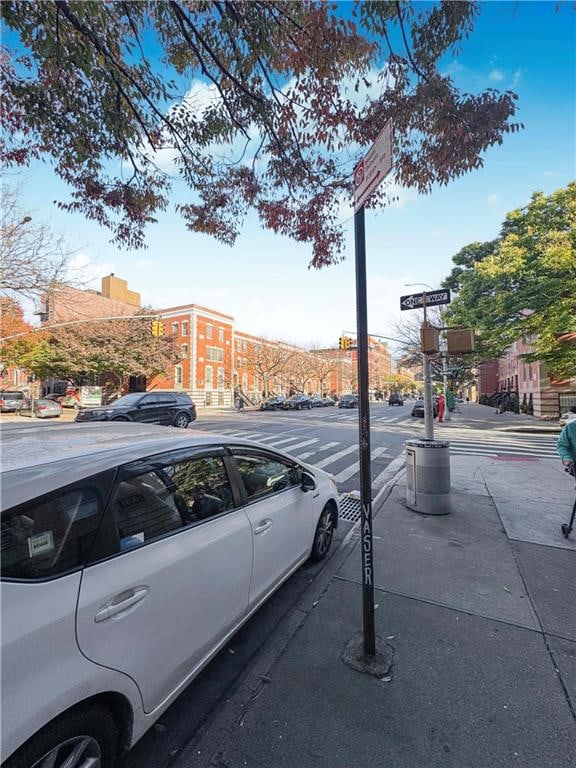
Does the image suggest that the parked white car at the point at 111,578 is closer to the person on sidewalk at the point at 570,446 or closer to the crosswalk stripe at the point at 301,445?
the person on sidewalk at the point at 570,446

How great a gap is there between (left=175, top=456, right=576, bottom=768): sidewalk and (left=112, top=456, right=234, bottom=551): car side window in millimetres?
1160

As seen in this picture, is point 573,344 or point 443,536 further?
point 573,344

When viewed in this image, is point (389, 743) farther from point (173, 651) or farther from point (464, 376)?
point (464, 376)

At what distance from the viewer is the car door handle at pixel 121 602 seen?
1546mm

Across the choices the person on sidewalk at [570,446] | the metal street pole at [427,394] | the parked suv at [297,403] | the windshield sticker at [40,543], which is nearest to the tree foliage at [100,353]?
the parked suv at [297,403]

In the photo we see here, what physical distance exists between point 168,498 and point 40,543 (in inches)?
29.9

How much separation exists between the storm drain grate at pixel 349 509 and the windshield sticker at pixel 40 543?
4.26 metres

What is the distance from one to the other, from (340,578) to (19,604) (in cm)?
303

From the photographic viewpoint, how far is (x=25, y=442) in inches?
87.4

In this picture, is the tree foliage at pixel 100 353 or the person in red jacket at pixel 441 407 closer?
the person in red jacket at pixel 441 407

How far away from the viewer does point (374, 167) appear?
2.31m

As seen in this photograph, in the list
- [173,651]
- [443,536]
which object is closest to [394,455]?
[443,536]

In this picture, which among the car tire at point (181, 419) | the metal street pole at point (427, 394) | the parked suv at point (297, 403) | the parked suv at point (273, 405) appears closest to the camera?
the metal street pole at point (427, 394)

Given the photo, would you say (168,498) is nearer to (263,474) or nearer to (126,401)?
(263,474)
